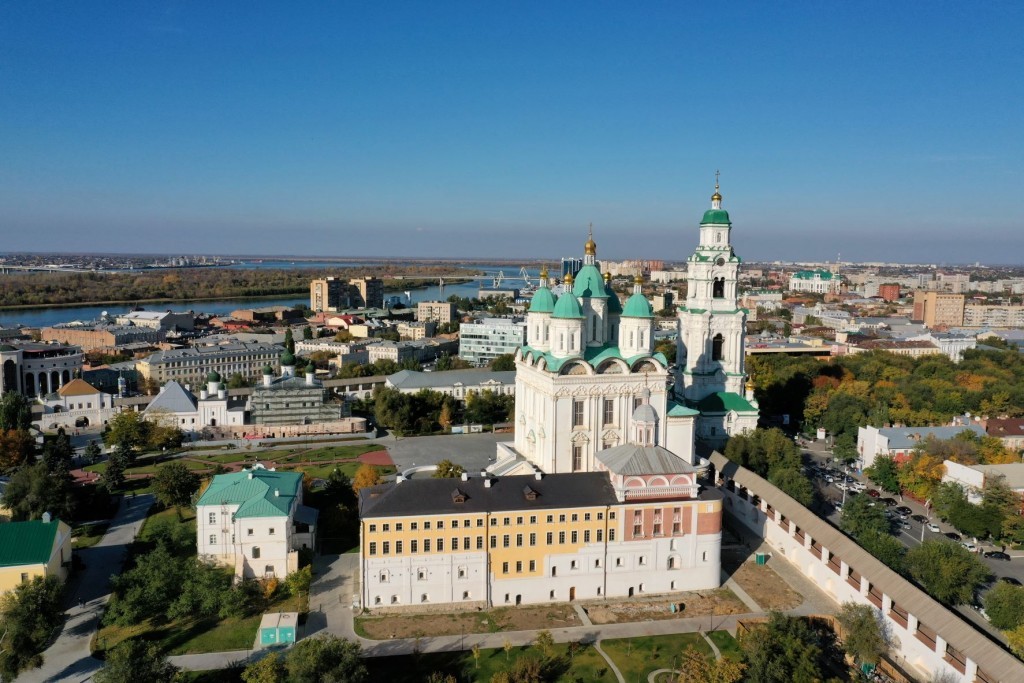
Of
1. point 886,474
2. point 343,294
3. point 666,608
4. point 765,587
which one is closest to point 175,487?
point 666,608

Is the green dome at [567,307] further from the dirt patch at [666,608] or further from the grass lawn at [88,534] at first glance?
the grass lawn at [88,534]

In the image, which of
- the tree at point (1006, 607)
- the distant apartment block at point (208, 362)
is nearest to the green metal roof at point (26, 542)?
the tree at point (1006, 607)

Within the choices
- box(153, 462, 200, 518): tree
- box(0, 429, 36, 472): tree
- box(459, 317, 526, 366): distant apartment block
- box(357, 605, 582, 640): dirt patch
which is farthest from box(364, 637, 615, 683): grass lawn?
box(459, 317, 526, 366): distant apartment block

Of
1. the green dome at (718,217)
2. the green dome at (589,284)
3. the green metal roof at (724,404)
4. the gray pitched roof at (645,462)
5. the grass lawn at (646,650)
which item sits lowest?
the grass lawn at (646,650)

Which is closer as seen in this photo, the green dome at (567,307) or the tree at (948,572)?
the tree at (948,572)

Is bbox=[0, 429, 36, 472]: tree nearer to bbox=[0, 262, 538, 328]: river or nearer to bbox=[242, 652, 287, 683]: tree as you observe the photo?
bbox=[242, 652, 287, 683]: tree

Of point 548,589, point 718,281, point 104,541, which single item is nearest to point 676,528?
point 548,589

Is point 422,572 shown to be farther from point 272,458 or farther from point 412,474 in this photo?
point 272,458
